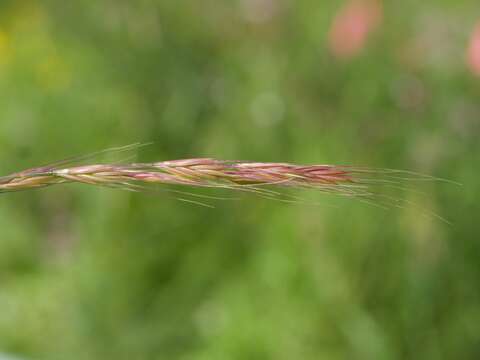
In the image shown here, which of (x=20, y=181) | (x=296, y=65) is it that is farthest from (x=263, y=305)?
(x=20, y=181)

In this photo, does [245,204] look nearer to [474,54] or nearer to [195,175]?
[474,54]

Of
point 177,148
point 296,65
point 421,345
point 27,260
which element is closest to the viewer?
point 421,345

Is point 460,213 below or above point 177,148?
below

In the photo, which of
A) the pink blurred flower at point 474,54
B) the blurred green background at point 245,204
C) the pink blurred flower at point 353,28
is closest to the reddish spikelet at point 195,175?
the blurred green background at point 245,204

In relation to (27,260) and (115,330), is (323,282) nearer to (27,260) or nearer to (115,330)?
(115,330)

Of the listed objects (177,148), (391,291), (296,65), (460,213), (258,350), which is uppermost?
(296,65)

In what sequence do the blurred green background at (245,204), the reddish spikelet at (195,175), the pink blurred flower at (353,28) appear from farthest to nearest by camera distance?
1. the pink blurred flower at (353,28)
2. the blurred green background at (245,204)
3. the reddish spikelet at (195,175)

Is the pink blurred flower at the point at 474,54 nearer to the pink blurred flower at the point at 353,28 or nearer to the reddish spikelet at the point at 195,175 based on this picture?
the pink blurred flower at the point at 353,28

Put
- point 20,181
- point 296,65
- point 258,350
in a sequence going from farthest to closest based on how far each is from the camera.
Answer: point 296,65
point 258,350
point 20,181
